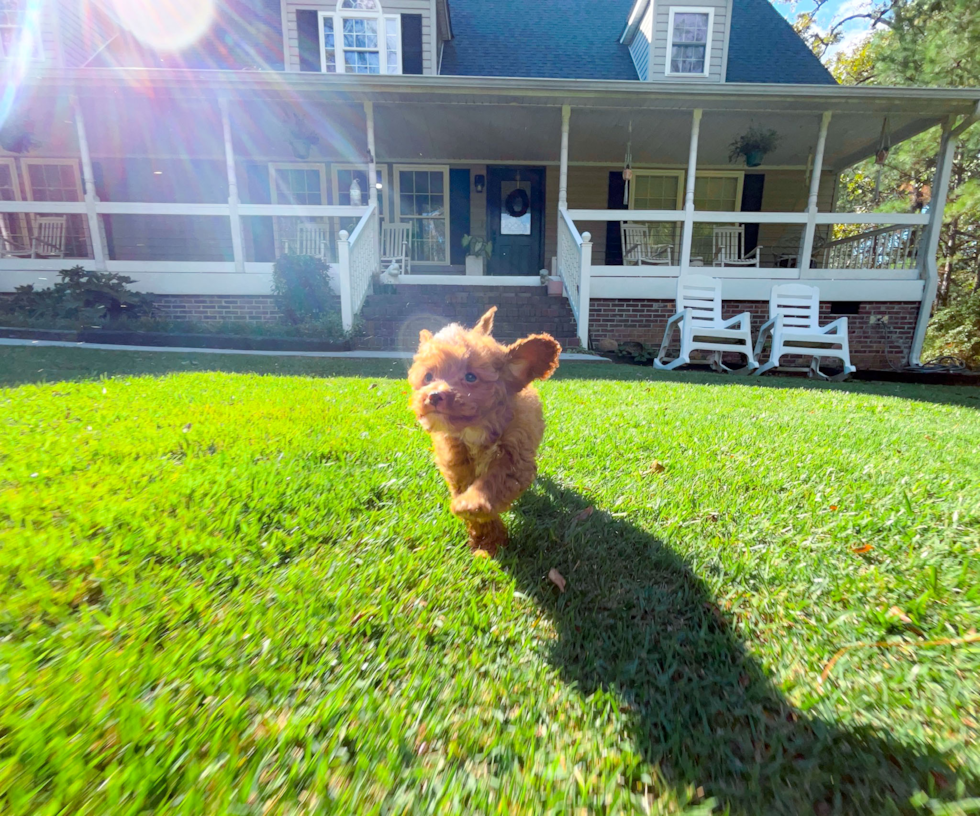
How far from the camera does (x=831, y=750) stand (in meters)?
1.10

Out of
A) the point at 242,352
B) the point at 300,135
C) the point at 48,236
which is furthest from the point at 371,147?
the point at 48,236

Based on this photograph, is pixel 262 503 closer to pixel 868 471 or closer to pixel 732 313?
pixel 868 471

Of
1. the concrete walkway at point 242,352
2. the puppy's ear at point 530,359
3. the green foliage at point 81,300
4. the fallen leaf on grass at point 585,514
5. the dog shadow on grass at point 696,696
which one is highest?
the green foliage at point 81,300

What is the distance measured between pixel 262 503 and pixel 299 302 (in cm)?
749

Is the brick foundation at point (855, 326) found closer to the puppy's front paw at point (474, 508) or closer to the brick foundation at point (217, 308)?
the brick foundation at point (217, 308)

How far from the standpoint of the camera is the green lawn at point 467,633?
3.27 feet

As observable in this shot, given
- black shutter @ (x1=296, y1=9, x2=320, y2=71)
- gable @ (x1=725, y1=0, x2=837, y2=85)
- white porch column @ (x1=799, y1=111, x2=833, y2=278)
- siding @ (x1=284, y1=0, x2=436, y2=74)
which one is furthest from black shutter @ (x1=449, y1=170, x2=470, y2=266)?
white porch column @ (x1=799, y1=111, x2=833, y2=278)

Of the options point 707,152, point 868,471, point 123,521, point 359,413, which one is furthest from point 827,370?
point 123,521

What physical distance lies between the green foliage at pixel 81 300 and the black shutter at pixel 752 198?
14131 mm

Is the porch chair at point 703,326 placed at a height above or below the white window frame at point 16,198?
below

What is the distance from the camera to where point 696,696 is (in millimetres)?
1266

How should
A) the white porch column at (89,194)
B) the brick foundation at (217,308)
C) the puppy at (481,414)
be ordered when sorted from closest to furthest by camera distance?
the puppy at (481,414)
the white porch column at (89,194)
the brick foundation at (217,308)

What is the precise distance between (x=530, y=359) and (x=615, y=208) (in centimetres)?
1191

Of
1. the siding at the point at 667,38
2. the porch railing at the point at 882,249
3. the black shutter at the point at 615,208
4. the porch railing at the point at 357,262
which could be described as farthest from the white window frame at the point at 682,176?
the porch railing at the point at 357,262
